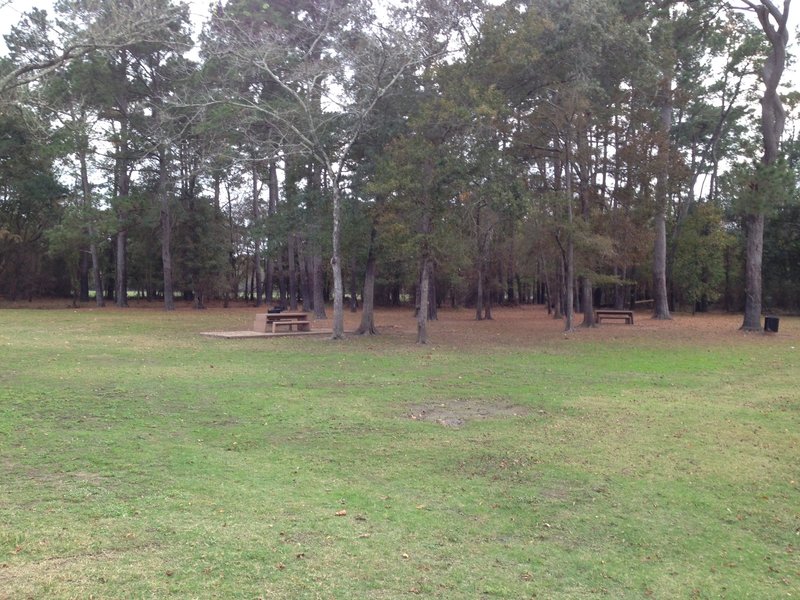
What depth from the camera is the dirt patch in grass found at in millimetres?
8445

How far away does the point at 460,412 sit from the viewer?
8914 mm

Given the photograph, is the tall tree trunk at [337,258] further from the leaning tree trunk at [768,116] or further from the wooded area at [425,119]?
the leaning tree trunk at [768,116]

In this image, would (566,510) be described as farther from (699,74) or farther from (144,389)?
(699,74)

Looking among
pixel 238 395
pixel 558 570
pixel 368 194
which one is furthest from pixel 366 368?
pixel 558 570

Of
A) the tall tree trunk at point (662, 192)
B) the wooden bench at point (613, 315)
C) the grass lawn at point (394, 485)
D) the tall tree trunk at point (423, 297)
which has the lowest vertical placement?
the grass lawn at point (394, 485)

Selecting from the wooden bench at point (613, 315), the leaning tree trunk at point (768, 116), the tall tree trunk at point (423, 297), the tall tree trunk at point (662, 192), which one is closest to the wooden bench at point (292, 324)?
the tall tree trunk at point (423, 297)

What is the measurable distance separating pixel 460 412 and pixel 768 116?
65.4 ft

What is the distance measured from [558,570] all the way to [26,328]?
865 inches

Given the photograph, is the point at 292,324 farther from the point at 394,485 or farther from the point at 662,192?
the point at 394,485

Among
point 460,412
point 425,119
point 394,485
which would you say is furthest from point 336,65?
point 394,485

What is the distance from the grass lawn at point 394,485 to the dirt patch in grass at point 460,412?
6cm

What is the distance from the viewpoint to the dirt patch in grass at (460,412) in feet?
27.7

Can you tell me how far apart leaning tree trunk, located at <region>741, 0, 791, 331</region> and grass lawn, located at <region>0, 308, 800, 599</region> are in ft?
41.4

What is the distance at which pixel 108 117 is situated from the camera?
3259 centimetres
